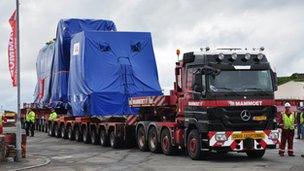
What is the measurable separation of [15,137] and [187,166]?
622cm

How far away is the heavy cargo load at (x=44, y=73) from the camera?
32562 millimetres

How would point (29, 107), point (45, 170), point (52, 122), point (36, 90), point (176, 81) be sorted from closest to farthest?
point (45, 170), point (176, 81), point (52, 122), point (36, 90), point (29, 107)

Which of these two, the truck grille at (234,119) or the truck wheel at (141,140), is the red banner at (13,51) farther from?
the truck grille at (234,119)

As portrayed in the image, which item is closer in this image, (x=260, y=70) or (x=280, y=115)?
(x=260, y=70)

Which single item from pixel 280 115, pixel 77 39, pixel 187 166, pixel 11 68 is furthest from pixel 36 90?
pixel 187 166

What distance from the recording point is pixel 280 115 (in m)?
20.2

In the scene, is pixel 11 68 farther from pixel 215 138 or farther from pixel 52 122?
pixel 52 122

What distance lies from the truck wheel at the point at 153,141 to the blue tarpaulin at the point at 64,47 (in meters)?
8.54

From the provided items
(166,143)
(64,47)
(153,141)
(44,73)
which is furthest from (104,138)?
(44,73)

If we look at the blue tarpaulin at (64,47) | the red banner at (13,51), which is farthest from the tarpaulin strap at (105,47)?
the red banner at (13,51)

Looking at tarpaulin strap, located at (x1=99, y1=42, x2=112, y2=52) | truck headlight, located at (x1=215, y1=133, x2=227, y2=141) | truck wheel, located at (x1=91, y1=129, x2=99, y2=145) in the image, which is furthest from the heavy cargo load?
truck headlight, located at (x1=215, y1=133, x2=227, y2=141)

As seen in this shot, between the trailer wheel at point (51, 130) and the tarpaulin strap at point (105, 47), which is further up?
the tarpaulin strap at point (105, 47)

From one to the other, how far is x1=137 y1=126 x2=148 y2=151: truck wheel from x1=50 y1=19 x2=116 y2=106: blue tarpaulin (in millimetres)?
7550

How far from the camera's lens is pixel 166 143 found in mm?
19703
